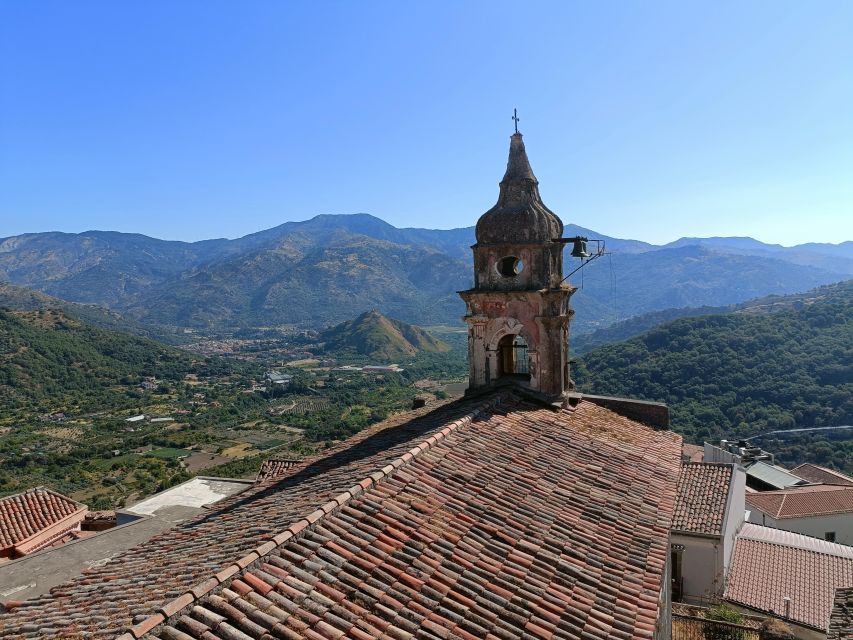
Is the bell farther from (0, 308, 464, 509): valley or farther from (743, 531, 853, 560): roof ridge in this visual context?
(0, 308, 464, 509): valley

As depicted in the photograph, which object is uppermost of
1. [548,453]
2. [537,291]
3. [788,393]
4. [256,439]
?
[537,291]

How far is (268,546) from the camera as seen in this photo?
569cm

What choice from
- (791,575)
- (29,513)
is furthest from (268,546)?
(29,513)

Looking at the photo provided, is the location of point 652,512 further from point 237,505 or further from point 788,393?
point 788,393

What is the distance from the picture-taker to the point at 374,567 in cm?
584

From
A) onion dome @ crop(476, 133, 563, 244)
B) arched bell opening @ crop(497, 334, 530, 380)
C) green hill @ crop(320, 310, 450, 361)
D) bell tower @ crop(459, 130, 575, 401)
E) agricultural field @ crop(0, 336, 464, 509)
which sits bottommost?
agricultural field @ crop(0, 336, 464, 509)

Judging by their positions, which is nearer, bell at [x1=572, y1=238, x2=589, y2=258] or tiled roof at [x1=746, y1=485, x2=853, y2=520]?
bell at [x1=572, y1=238, x2=589, y2=258]

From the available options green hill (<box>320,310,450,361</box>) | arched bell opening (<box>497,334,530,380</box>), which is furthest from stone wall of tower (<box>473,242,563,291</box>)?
green hill (<box>320,310,450,361</box>)

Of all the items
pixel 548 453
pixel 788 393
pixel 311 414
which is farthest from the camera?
pixel 311 414

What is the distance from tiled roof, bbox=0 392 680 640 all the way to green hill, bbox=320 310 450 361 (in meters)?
148

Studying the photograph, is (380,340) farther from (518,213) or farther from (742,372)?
(518,213)

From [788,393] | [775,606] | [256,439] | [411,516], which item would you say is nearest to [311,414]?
[256,439]

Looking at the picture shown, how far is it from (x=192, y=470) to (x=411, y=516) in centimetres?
5789

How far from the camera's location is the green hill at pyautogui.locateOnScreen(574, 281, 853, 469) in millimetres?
49062
